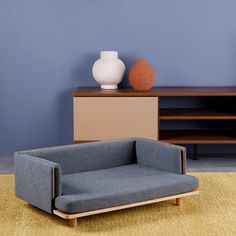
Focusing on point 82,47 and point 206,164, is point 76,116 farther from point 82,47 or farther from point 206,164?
point 206,164

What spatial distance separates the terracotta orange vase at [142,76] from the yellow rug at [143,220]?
1.44 m

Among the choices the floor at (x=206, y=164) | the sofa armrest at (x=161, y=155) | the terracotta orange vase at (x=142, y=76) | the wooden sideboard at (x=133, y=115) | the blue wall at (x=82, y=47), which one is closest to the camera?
the sofa armrest at (x=161, y=155)

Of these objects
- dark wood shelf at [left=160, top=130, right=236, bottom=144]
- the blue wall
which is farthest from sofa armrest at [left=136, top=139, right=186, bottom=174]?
the blue wall

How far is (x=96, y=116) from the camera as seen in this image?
561 centimetres

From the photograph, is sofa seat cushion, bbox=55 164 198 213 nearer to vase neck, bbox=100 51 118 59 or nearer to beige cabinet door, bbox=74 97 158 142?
beige cabinet door, bbox=74 97 158 142

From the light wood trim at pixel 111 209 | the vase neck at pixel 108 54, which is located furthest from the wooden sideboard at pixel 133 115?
the light wood trim at pixel 111 209

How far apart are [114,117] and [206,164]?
875mm

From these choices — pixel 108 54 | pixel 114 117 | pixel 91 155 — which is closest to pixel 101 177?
pixel 91 155

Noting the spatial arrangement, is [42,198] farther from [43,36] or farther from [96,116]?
[43,36]

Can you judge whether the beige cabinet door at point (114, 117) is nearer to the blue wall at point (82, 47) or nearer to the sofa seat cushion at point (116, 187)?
the blue wall at point (82, 47)

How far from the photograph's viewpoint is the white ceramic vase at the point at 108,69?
579 cm

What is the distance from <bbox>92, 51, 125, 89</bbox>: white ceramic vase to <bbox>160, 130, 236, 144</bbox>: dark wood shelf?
629 millimetres

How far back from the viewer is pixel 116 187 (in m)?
4.04

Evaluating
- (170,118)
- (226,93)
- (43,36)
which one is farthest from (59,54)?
(226,93)
